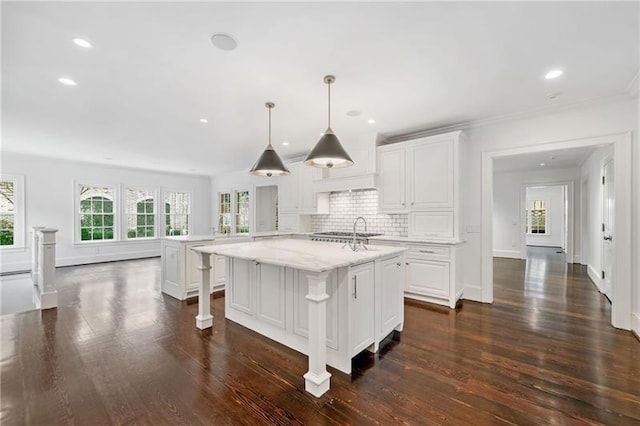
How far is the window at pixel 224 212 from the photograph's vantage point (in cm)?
919

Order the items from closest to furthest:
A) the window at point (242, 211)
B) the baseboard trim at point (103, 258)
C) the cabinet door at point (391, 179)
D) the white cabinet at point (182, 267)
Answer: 1. the white cabinet at point (182, 267)
2. the cabinet door at point (391, 179)
3. the baseboard trim at point (103, 258)
4. the window at point (242, 211)

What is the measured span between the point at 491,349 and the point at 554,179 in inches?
285

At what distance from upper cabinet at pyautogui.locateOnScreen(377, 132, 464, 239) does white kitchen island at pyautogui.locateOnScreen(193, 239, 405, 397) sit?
1.52 metres

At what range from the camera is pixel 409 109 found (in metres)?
3.63

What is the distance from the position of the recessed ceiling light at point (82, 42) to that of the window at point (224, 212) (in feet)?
23.0

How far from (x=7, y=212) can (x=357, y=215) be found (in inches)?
306

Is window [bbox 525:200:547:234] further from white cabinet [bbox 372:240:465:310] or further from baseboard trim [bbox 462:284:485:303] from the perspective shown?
white cabinet [bbox 372:240:465:310]

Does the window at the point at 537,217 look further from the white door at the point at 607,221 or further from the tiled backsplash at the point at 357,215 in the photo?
the tiled backsplash at the point at 357,215

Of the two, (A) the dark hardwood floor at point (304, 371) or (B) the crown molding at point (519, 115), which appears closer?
(A) the dark hardwood floor at point (304, 371)

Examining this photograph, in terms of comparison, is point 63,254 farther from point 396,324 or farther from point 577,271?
point 577,271

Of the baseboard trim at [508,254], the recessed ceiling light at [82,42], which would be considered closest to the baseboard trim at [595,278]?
the baseboard trim at [508,254]

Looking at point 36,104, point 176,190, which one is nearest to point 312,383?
point 36,104

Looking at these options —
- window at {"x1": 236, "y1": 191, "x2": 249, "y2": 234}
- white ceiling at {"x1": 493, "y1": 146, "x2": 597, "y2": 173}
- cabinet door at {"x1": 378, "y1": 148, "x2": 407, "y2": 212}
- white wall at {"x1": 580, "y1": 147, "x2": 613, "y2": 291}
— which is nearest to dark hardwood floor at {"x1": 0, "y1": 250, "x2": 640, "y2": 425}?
cabinet door at {"x1": 378, "y1": 148, "x2": 407, "y2": 212}

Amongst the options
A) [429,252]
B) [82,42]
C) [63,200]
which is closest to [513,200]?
[429,252]
